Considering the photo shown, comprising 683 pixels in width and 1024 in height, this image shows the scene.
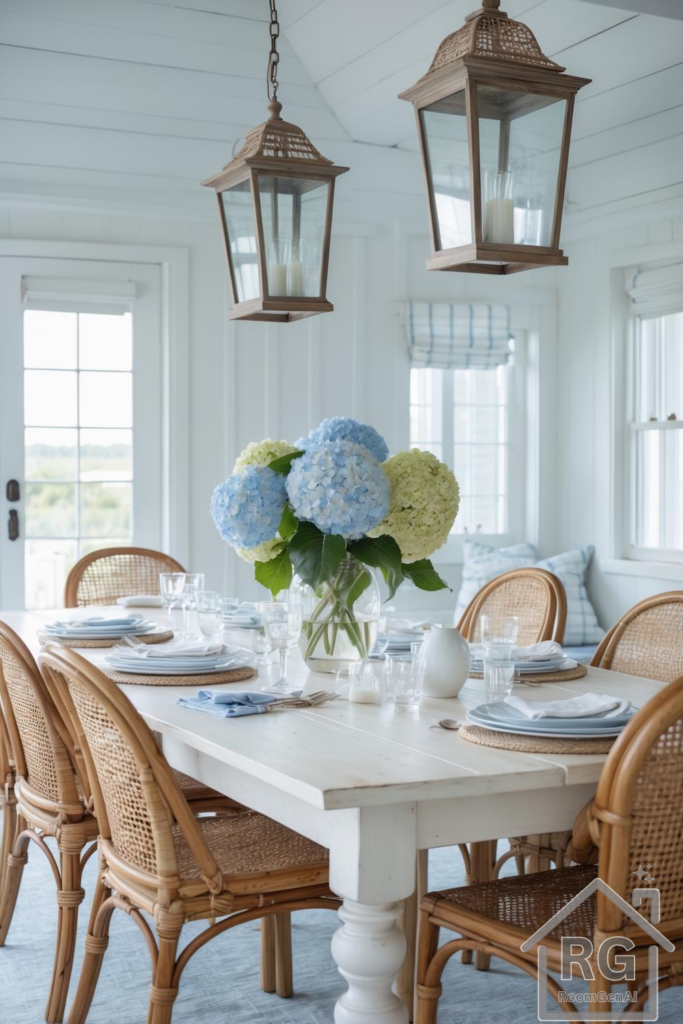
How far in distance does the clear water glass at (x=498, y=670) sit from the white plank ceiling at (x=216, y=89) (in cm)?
277

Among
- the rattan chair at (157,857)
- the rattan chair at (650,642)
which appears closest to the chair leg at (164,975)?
the rattan chair at (157,857)

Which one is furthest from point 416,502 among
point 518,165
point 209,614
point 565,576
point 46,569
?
point 565,576

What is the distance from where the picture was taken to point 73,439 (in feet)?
15.4

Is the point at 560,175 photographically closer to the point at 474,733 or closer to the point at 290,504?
the point at 290,504

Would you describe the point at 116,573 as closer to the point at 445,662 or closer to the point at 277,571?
the point at 277,571

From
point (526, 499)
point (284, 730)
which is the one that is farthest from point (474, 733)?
point (526, 499)

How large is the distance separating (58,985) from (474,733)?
47.1 inches

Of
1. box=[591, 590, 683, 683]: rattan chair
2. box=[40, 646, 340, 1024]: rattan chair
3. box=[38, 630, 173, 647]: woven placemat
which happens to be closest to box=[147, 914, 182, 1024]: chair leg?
box=[40, 646, 340, 1024]: rattan chair

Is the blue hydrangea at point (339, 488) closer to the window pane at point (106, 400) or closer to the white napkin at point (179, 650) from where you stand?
the white napkin at point (179, 650)

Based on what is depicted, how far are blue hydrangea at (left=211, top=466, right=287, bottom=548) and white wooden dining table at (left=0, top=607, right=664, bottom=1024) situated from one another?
47 centimetres

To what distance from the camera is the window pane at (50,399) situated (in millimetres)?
4609

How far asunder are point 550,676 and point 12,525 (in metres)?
2.72

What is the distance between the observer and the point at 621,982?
5.55 ft

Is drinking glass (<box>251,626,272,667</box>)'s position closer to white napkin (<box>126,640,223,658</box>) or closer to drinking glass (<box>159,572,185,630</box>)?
white napkin (<box>126,640,223,658</box>)
